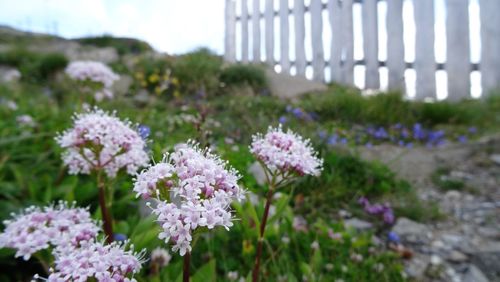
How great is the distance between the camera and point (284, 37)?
34.1 feet

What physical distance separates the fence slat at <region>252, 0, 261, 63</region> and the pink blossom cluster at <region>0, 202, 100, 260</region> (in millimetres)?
9958

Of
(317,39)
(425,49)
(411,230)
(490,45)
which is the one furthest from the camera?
(317,39)

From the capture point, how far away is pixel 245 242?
2.05 meters

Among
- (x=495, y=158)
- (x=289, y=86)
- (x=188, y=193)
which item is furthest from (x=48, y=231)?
(x=289, y=86)

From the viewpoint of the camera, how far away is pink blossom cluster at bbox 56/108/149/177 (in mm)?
1458

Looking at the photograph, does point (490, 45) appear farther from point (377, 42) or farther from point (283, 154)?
point (283, 154)

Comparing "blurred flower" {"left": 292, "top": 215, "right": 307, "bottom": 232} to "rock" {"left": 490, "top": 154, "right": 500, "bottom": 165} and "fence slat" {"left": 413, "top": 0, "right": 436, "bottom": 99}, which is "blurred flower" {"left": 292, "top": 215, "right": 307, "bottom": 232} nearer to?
"rock" {"left": 490, "top": 154, "right": 500, "bottom": 165}

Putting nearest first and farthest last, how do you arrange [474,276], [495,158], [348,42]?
[474,276]
[495,158]
[348,42]

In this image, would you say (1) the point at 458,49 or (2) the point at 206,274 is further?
(1) the point at 458,49

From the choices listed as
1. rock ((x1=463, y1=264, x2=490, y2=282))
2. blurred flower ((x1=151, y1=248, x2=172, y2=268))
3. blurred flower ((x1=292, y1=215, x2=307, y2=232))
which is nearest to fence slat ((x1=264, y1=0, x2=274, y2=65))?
blurred flower ((x1=292, y1=215, x2=307, y2=232))

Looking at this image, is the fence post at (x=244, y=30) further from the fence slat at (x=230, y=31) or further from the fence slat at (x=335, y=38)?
the fence slat at (x=335, y=38)

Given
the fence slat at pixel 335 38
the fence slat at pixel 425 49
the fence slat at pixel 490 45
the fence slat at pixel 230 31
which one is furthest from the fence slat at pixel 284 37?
the fence slat at pixel 490 45

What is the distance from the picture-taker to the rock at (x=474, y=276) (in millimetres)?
2287

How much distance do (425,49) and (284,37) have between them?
3301mm
